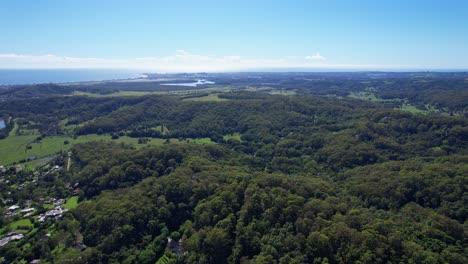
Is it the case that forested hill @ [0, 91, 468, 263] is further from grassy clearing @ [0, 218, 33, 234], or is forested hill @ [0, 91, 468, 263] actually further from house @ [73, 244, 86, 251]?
grassy clearing @ [0, 218, 33, 234]

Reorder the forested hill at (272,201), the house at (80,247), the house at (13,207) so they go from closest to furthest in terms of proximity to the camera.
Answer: the forested hill at (272,201) < the house at (80,247) < the house at (13,207)

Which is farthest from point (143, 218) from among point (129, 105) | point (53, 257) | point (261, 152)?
point (129, 105)

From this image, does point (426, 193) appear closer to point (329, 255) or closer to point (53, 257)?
point (329, 255)

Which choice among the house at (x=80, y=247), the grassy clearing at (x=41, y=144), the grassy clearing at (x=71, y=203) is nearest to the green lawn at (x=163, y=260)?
the house at (x=80, y=247)

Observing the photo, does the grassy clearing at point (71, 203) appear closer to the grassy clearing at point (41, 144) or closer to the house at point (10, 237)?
the house at point (10, 237)

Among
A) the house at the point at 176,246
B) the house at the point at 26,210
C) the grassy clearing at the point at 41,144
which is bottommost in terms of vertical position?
the house at the point at 176,246

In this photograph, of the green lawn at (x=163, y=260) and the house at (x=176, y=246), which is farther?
the house at (x=176, y=246)

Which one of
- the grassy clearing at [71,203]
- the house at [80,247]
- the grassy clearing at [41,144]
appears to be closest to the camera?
the house at [80,247]

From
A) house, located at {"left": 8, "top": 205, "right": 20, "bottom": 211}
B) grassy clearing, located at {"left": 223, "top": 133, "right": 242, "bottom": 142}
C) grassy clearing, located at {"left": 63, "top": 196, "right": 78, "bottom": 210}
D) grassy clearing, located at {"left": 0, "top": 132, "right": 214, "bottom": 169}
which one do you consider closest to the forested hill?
grassy clearing, located at {"left": 63, "top": 196, "right": 78, "bottom": 210}
